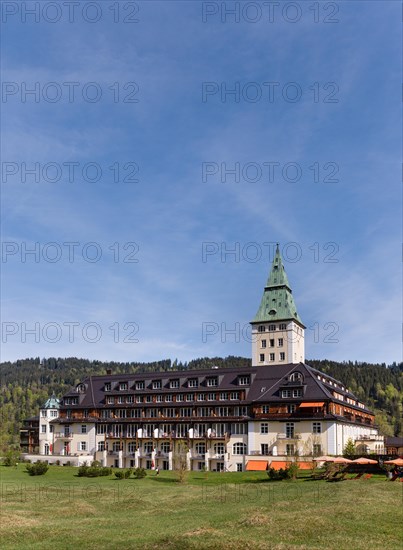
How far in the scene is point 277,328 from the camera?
114438 millimetres

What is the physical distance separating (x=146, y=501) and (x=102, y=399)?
200 ft

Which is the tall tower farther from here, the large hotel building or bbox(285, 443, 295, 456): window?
bbox(285, 443, 295, 456): window

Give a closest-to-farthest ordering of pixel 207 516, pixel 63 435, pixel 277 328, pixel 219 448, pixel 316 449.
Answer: pixel 207 516 → pixel 316 449 → pixel 219 448 → pixel 63 435 → pixel 277 328

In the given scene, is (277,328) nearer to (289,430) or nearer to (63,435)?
(289,430)

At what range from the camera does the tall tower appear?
11250 centimetres

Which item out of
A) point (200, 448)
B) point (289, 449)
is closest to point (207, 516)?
point (289, 449)

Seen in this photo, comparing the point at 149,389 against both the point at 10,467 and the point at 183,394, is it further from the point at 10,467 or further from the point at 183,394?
the point at 10,467

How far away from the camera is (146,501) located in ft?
157

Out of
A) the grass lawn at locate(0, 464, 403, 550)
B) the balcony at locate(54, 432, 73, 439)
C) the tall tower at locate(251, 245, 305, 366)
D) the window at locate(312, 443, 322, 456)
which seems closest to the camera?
the grass lawn at locate(0, 464, 403, 550)

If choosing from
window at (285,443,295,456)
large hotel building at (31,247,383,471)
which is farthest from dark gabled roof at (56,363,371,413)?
window at (285,443,295,456)

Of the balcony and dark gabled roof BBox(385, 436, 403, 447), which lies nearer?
the balcony

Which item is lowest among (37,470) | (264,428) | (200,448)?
Answer: (37,470)

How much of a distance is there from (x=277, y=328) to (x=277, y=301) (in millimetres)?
5868

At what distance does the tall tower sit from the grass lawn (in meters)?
53.0
